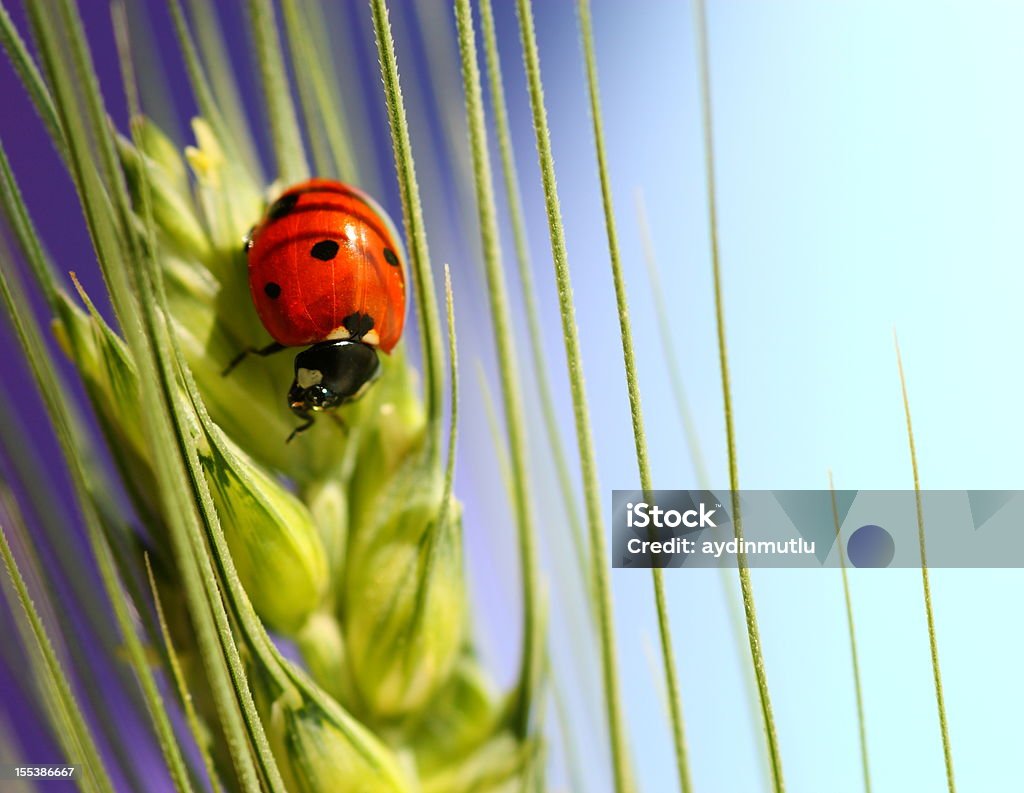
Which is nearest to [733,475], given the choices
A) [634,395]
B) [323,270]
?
[634,395]

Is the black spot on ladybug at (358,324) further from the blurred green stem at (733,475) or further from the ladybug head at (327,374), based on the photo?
the blurred green stem at (733,475)

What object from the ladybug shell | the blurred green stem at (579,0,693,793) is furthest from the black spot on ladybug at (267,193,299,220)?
the blurred green stem at (579,0,693,793)

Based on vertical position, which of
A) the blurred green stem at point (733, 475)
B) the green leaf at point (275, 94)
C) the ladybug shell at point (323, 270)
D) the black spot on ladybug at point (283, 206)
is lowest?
the blurred green stem at point (733, 475)

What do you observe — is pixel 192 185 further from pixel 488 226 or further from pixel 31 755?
pixel 31 755

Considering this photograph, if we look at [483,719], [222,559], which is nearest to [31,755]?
[483,719]

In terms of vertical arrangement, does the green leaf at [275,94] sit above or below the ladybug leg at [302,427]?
above

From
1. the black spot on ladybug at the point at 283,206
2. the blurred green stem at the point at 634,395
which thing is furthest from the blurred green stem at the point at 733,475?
the black spot on ladybug at the point at 283,206

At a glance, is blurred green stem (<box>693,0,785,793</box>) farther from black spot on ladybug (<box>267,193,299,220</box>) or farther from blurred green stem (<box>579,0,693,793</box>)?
black spot on ladybug (<box>267,193,299,220</box>)

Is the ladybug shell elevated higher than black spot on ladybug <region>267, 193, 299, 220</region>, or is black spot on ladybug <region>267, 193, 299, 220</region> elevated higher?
black spot on ladybug <region>267, 193, 299, 220</region>
